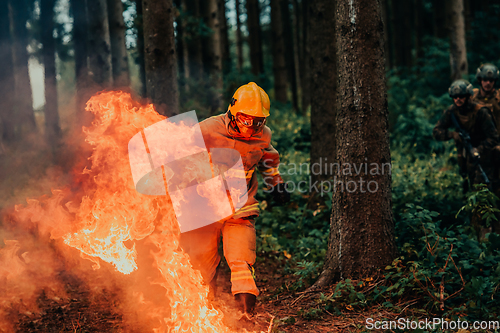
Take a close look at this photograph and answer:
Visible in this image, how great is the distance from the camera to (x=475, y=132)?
7105 mm

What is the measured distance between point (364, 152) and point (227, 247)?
6.15 ft

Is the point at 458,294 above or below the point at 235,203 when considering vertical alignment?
below

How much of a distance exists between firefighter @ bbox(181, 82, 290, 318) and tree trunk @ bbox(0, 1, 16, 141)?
1016 cm

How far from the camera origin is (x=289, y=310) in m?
4.67

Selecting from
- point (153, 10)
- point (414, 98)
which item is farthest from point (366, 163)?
point (414, 98)

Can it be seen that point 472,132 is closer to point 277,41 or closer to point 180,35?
point 180,35

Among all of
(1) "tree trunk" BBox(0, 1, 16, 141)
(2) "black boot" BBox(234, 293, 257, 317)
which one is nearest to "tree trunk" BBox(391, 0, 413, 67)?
(1) "tree trunk" BBox(0, 1, 16, 141)

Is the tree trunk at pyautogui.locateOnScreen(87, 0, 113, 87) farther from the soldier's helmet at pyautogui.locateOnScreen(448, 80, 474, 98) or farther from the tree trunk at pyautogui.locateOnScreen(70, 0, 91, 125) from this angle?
the soldier's helmet at pyautogui.locateOnScreen(448, 80, 474, 98)

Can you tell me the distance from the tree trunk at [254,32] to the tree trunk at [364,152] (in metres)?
15.3

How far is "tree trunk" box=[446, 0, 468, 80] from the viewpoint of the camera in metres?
12.4

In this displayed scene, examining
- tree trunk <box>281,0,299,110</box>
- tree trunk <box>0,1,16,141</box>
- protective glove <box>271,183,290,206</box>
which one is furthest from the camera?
tree trunk <box>281,0,299,110</box>

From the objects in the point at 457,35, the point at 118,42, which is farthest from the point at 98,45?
the point at 457,35

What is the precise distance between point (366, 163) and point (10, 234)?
510 centimetres

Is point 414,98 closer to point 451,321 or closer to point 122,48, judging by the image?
point 122,48
